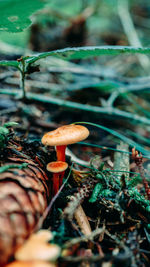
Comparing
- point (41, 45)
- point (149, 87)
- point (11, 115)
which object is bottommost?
point (11, 115)

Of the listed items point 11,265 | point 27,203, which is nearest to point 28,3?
point 27,203

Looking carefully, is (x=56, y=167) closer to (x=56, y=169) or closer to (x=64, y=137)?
(x=56, y=169)

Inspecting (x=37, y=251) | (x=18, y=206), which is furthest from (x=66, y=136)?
(x=37, y=251)

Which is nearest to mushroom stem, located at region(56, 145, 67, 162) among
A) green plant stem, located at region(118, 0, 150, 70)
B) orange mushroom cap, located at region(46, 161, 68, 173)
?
orange mushroom cap, located at region(46, 161, 68, 173)

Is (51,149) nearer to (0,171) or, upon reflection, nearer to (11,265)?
(0,171)

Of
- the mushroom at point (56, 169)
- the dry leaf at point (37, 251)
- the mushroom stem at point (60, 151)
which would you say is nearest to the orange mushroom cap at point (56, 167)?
the mushroom at point (56, 169)

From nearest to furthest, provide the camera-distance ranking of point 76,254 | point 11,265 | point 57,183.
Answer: point 11,265
point 76,254
point 57,183
